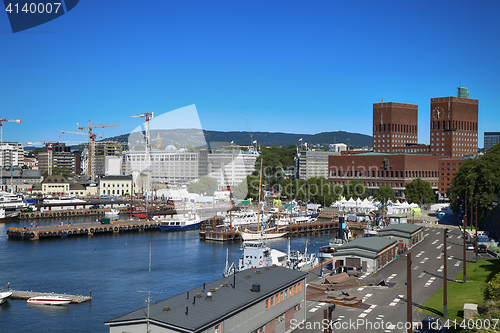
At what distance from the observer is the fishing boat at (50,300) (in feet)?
86.2

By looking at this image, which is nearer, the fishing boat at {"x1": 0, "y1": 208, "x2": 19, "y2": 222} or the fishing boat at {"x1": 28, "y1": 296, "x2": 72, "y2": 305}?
the fishing boat at {"x1": 28, "y1": 296, "x2": 72, "y2": 305}

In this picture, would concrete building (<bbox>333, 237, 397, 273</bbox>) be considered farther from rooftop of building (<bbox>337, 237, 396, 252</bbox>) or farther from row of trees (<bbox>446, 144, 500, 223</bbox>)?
row of trees (<bbox>446, 144, 500, 223</bbox>)

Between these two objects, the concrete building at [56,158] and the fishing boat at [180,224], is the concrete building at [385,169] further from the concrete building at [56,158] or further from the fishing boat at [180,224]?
the concrete building at [56,158]

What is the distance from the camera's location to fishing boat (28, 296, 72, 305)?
26.3m

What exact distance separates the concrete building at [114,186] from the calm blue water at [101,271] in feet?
152

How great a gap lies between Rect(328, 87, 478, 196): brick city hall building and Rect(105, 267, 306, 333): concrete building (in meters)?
69.6

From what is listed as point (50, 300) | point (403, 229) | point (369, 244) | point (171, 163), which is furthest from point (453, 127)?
point (50, 300)

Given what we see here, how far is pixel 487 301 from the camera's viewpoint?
1738 cm

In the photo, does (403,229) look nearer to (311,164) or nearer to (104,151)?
(311,164)

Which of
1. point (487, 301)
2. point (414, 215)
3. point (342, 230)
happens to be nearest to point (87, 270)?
point (342, 230)

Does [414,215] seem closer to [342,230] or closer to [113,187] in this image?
[342,230]

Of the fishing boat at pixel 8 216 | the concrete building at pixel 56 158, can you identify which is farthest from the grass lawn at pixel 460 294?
the concrete building at pixel 56 158

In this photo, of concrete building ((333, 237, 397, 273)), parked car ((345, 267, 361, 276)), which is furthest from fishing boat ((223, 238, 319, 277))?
parked car ((345, 267, 361, 276))

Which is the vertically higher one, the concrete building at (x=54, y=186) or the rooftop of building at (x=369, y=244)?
the concrete building at (x=54, y=186)
